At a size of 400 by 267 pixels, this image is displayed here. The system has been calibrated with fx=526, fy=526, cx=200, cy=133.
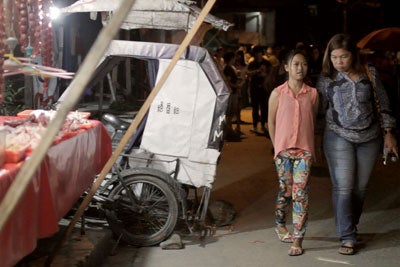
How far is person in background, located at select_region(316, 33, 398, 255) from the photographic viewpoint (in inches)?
217

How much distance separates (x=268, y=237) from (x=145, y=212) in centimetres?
→ 151

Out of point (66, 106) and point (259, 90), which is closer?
point (66, 106)

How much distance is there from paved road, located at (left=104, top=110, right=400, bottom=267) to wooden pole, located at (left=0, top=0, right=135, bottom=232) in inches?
128

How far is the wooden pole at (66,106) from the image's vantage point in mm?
2338

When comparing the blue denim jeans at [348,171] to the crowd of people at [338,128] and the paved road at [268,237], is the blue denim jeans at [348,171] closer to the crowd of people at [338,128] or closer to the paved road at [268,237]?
the crowd of people at [338,128]

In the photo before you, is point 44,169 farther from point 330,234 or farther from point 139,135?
point 330,234

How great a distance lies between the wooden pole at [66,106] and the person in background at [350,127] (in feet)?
12.2

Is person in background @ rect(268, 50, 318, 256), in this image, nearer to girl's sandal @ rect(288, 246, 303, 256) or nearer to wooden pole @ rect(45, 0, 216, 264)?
girl's sandal @ rect(288, 246, 303, 256)

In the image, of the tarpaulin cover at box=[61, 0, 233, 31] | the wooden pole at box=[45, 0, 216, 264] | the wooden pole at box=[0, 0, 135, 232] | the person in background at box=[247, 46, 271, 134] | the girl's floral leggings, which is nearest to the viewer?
the wooden pole at box=[0, 0, 135, 232]

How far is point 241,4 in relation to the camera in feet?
89.6

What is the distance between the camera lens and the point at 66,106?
235cm

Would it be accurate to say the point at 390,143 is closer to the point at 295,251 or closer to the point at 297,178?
the point at 297,178

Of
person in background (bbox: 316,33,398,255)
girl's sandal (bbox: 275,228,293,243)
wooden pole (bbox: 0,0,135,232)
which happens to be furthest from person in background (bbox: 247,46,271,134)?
wooden pole (bbox: 0,0,135,232)

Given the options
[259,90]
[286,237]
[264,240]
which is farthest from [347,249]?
[259,90]
